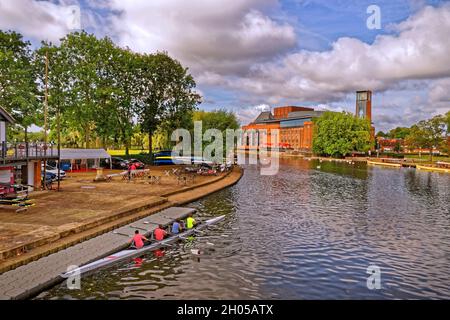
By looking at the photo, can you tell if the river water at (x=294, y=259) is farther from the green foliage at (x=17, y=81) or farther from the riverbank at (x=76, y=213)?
the green foliage at (x=17, y=81)

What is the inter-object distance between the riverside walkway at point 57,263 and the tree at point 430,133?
126 m

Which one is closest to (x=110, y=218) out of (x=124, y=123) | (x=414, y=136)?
(x=124, y=123)

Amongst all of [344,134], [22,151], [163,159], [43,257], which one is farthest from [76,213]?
[344,134]

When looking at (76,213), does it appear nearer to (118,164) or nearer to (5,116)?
(5,116)

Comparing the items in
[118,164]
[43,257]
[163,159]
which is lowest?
[43,257]

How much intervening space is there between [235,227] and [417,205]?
23.7 m

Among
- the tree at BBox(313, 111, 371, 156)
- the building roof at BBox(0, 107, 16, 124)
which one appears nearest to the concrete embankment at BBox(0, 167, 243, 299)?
the building roof at BBox(0, 107, 16, 124)

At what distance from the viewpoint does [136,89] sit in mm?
66875

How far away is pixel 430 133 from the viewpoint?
405 feet

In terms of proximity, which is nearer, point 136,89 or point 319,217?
point 319,217

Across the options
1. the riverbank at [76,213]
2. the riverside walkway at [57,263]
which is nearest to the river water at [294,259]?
the riverside walkway at [57,263]

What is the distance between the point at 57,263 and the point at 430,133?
136527 mm

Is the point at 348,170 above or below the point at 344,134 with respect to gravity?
below
